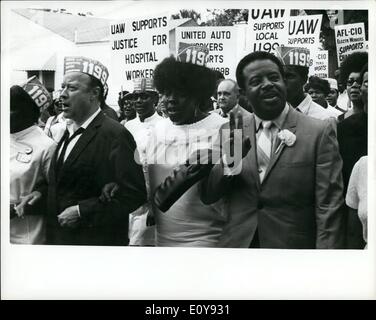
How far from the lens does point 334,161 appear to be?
3172mm

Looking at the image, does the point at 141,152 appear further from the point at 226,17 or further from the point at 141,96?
the point at 226,17

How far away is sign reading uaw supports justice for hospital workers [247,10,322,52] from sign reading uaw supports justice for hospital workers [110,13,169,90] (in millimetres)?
637

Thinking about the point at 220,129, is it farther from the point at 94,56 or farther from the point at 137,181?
the point at 94,56

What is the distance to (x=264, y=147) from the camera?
3178mm

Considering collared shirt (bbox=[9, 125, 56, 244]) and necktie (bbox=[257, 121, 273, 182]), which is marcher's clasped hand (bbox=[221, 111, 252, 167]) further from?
collared shirt (bbox=[9, 125, 56, 244])

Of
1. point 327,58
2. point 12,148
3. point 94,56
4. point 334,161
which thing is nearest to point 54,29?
point 94,56

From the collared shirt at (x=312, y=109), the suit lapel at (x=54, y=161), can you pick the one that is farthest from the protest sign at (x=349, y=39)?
the suit lapel at (x=54, y=161)

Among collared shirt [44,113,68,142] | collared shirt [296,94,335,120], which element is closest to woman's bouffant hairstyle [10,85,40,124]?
collared shirt [44,113,68,142]

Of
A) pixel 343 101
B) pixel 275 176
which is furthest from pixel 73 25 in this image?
pixel 343 101

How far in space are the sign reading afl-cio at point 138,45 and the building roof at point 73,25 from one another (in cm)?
9

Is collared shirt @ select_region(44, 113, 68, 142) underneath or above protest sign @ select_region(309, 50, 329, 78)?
underneath

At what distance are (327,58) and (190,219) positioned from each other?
1.50 m

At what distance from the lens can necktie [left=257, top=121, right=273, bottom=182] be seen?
3168 millimetres

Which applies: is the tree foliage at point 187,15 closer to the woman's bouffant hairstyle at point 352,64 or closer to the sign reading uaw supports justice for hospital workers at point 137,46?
the sign reading uaw supports justice for hospital workers at point 137,46
